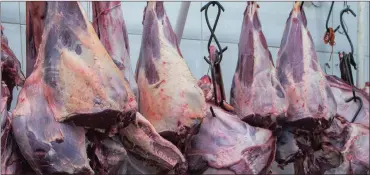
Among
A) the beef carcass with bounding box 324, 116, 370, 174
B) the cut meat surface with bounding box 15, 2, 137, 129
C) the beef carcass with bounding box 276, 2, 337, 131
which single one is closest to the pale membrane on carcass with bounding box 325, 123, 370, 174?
the beef carcass with bounding box 324, 116, 370, 174

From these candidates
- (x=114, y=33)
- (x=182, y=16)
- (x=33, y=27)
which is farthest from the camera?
(x=182, y=16)

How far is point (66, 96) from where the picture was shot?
1.83 metres

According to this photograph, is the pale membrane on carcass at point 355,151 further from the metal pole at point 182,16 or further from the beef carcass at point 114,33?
the beef carcass at point 114,33

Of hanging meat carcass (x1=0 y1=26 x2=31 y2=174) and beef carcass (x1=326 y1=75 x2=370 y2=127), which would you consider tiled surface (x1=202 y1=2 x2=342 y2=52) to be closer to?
beef carcass (x1=326 y1=75 x2=370 y2=127)

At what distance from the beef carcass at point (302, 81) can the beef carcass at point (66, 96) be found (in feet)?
2.67

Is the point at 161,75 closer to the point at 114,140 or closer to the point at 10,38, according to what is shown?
the point at 114,140

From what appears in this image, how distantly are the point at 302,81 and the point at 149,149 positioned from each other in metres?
0.73

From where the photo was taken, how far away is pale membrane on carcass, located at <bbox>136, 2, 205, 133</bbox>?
2.14 meters

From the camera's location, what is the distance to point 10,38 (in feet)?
8.17

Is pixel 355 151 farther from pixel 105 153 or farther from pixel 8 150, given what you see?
pixel 8 150

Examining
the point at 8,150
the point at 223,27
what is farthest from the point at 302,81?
the point at 8,150

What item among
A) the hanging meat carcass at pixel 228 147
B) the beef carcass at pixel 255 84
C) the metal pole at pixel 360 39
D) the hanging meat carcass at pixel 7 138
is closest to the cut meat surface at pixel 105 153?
the hanging meat carcass at pixel 7 138

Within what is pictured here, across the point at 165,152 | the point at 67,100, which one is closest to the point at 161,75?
the point at 165,152

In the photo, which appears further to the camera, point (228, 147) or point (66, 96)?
point (228, 147)
